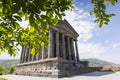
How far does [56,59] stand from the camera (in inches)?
962

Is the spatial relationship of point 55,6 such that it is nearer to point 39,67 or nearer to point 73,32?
point 39,67

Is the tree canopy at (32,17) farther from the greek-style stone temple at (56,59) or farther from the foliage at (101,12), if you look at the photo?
the greek-style stone temple at (56,59)

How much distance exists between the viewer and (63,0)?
130 inches

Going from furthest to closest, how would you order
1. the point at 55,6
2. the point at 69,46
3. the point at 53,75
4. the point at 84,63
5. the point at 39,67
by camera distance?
the point at 69,46, the point at 84,63, the point at 39,67, the point at 53,75, the point at 55,6

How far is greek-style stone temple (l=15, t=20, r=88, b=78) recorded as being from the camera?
80.2ft

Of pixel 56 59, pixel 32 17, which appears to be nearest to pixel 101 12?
pixel 32 17

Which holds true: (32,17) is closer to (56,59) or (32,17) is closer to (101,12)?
(101,12)

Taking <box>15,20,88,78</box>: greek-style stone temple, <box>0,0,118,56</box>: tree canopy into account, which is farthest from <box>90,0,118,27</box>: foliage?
<box>15,20,88,78</box>: greek-style stone temple

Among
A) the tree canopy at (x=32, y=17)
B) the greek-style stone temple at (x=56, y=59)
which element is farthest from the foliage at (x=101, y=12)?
the greek-style stone temple at (x=56, y=59)

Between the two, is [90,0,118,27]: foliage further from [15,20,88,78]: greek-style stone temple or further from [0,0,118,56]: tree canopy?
[15,20,88,78]: greek-style stone temple

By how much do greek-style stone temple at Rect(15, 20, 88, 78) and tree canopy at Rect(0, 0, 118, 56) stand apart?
1688 cm

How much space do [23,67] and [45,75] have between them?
12.9 metres

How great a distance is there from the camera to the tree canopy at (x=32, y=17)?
2820 millimetres

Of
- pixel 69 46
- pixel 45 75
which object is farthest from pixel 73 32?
pixel 45 75
